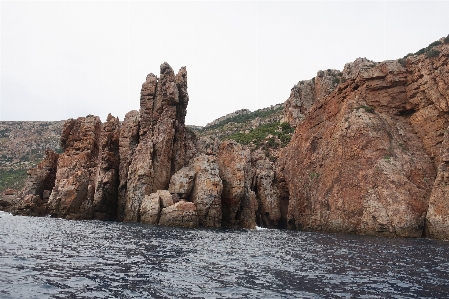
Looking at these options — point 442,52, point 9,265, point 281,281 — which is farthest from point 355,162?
point 9,265

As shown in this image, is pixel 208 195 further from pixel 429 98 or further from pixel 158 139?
pixel 429 98

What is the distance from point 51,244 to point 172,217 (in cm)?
2372

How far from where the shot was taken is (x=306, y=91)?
11150cm

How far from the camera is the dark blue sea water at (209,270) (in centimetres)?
1589

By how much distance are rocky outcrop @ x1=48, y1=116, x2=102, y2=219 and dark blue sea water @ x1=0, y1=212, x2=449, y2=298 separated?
30.7m

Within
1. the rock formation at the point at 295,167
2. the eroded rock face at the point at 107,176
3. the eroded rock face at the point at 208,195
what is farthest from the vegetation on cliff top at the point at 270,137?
the eroded rock face at the point at 208,195

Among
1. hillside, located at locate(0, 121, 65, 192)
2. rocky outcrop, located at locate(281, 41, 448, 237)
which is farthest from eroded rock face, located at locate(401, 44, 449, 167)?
hillside, located at locate(0, 121, 65, 192)

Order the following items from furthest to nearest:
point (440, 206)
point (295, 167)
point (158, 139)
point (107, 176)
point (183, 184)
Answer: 1. point (295, 167)
2. point (107, 176)
3. point (158, 139)
4. point (183, 184)
5. point (440, 206)

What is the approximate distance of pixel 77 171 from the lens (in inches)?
2549

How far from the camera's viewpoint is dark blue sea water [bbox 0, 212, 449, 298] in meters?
15.9

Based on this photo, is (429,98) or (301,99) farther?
(301,99)

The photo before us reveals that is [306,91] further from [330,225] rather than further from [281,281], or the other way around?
[281,281]

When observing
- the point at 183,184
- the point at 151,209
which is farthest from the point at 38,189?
the point at 183,184

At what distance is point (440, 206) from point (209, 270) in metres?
32.1
